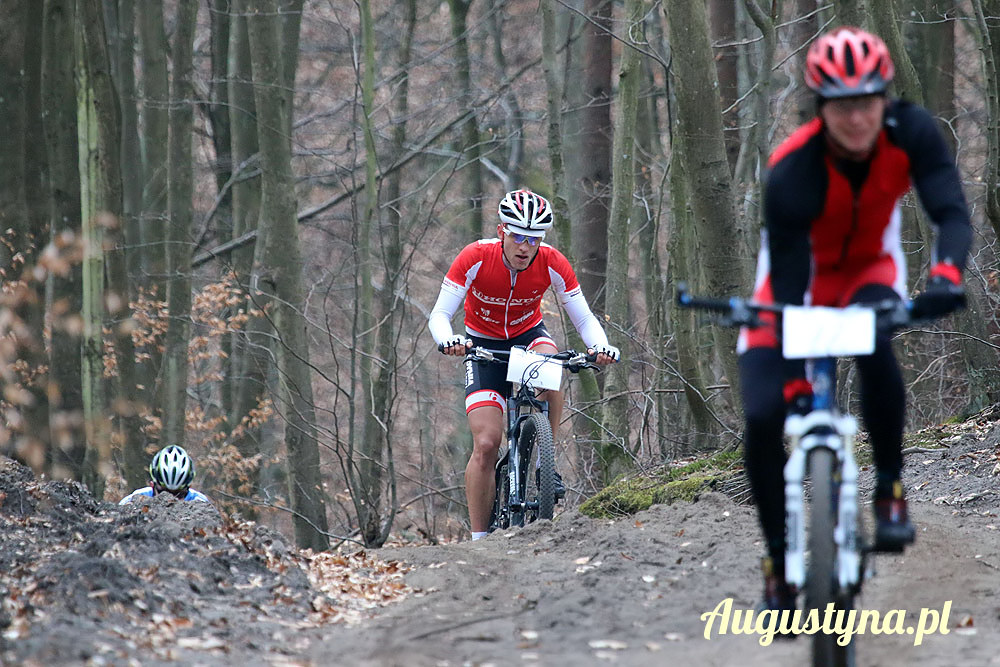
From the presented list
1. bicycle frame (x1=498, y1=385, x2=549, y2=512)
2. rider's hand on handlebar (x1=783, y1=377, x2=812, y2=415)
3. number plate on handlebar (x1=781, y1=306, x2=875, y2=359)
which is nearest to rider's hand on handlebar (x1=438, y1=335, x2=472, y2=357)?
bicycle frame (x1=498, y1=385, x2=549, y2=512)

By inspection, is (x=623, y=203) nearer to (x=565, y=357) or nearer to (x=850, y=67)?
(x=565, y=357)

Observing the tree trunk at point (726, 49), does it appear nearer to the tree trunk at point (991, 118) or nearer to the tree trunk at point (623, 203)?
the tree trunk at point (623, 203)

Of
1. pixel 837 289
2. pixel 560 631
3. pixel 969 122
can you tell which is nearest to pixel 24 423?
pixel 560 631

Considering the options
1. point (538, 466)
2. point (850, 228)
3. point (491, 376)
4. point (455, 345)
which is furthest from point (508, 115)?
point (850, 228)

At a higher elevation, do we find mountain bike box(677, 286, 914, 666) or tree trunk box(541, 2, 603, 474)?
tree trunk box(541, 2, 603, 474)

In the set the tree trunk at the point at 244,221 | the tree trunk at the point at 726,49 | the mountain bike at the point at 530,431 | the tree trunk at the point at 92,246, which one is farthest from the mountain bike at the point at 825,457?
the tree trunk at the point at 244,221

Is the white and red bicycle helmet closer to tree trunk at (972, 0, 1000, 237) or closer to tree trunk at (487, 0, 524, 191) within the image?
tree trunk at (972, 0, 1000, 237)

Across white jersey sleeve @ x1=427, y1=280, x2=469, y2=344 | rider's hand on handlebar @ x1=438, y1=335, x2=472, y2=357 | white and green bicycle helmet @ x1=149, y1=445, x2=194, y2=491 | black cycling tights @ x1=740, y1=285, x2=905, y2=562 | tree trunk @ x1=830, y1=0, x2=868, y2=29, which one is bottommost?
white and green bicycle helmet @ x1=149, y1=445, x2=194, y2=491

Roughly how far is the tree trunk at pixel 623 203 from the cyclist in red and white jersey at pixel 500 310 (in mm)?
4229

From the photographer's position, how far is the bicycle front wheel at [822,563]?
3840 millimetres

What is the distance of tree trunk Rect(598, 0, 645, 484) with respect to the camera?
1341 cm

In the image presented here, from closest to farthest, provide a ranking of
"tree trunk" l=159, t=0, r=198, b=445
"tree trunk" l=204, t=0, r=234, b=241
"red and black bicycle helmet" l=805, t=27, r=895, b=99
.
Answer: "red and black bicycle helmet" l=805, t=27, r=895, b=99, "tree trunk" l=159, t=0, r=198, b=445, "tree trunk" l=204, t=0, r=234, b=241

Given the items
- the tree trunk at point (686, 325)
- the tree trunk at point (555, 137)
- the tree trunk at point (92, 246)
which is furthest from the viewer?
the tree trunk at point (555, 137)

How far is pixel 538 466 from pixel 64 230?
23.9ft
